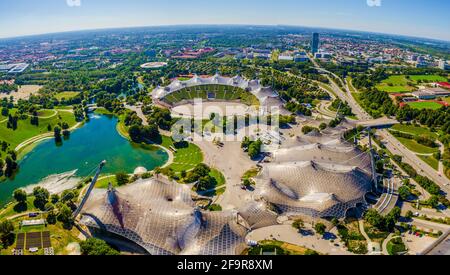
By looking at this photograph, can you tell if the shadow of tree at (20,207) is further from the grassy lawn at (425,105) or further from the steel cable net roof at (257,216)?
the grassy lawn at (425,105)

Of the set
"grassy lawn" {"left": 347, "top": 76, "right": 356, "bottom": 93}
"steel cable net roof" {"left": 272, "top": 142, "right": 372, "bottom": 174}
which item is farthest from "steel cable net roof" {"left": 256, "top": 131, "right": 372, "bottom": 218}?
"grassy lawn" {"left": 347, "top": 76, "right": 356, "bottom": 93}

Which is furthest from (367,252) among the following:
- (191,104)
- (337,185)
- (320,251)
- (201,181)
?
(191,104)

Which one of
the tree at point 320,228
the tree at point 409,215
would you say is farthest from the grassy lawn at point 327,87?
the tree at point 320,228

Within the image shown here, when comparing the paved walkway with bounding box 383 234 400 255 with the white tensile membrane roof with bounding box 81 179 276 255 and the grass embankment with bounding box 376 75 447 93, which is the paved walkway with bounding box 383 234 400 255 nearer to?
the white tensile membrane roof with bounding box 81 179 276 255

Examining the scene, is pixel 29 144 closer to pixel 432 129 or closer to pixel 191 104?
pixel 191 104

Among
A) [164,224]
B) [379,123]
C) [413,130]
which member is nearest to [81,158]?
[164,224]

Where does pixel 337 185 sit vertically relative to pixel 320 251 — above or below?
above
